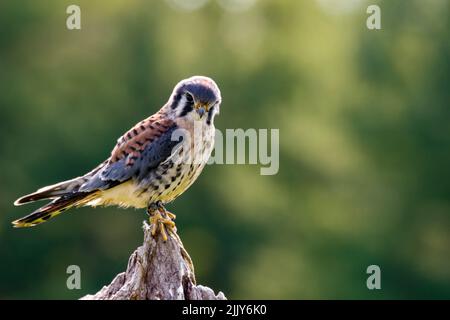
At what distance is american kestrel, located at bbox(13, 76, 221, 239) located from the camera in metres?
6.01

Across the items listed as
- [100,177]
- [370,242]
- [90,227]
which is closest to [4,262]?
[90,227]

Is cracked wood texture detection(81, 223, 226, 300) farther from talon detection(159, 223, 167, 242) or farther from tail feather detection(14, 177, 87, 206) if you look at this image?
tail feather detection(14, 177, 87, 206)

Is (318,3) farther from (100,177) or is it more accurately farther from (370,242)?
(100,177)

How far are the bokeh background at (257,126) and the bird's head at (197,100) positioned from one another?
8.58 metres

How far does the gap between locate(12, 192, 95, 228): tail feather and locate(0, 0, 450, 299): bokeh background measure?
8729mm

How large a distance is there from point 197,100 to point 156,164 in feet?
1.57

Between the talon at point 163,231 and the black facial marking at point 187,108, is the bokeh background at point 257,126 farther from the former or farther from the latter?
the talon at point 163,231

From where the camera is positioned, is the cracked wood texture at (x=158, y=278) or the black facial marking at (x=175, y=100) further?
the black facial marking at (x=175, y=100)

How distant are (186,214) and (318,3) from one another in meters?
4.64

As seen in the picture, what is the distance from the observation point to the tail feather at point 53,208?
5859 millimetres

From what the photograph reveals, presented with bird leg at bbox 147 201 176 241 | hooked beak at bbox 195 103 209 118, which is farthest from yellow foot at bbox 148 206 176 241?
hooked beak at bbox 195 103 209 118

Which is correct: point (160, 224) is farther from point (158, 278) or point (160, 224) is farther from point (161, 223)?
point (158, 278)

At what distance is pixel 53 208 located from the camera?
593 cm

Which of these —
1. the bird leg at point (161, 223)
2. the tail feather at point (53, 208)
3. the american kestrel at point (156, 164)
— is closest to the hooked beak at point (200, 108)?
the american kestrel at point (156, 164)
